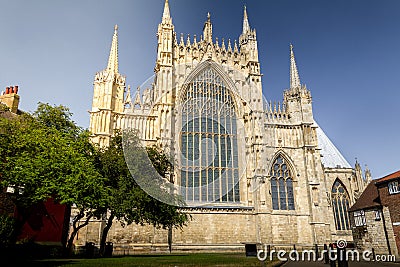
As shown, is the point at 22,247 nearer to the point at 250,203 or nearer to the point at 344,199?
the point at 250,203

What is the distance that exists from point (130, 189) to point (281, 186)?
17766 millimetres

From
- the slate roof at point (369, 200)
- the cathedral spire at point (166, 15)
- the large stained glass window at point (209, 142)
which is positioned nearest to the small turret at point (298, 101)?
the large stained glass window at point (209, 142)

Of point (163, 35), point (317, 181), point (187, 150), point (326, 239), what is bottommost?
point (326, 239)

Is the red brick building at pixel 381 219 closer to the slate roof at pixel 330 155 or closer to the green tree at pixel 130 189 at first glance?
the slate roof at pixel 330 155

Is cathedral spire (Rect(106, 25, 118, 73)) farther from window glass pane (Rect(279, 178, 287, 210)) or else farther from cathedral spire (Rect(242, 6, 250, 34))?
window glass pane (Rect(279, 178, 287, 210))

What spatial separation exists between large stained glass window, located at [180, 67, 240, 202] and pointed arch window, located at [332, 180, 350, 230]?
46.8 feet

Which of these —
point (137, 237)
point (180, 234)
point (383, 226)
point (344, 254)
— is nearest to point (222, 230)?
point (180, 234)

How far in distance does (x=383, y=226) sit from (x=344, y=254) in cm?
1957

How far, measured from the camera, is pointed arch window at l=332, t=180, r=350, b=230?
3521 centimetres

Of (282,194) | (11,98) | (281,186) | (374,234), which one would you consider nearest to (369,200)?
(374,234)

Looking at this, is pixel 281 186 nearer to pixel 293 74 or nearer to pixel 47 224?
pixel 293 74

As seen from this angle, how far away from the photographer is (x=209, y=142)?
30609 mm

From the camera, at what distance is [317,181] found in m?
30.4

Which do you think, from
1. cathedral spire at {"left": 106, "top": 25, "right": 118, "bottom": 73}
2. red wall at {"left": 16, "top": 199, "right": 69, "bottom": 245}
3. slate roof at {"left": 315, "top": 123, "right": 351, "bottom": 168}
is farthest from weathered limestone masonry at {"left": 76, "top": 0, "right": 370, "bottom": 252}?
slate roof at {"left": 315, "top": 123, "right": 351, "bottom": 168}
